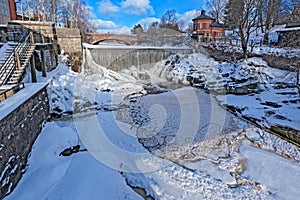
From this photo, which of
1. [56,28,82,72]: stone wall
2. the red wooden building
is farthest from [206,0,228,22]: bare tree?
[56,28,82,72]: stone wall

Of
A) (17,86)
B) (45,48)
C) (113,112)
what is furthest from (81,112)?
(45,48)

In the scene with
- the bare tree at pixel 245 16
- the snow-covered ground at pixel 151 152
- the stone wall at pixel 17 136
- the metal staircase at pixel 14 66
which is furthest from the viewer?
the bare tree at pixel 245 16

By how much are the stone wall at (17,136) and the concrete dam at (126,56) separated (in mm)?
10209

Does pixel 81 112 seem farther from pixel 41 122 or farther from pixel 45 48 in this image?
pixel 45 48

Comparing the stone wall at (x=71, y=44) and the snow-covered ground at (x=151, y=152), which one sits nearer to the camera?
the snow-covered ground at (x=151, y=152)

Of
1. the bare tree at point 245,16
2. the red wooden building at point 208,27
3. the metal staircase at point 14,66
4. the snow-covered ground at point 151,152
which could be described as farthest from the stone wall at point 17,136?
the red wooden building at point 208,27

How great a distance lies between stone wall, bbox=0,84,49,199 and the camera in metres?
3.74

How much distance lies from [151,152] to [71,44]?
10.1m

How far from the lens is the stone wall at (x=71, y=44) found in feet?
42.5

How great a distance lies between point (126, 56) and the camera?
1680 cm

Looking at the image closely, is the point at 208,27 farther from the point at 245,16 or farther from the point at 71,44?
→ the point at 71,44

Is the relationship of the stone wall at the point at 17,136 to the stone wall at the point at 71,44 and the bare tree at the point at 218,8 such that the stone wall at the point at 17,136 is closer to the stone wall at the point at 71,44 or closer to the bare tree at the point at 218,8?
the stone wall at the point at 71,44

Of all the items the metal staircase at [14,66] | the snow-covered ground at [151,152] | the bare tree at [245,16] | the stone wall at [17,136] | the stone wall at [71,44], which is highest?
the bare tree at [245,16]

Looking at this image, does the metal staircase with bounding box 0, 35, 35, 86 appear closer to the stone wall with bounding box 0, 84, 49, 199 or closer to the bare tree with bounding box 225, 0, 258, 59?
the stone wall with bounding box 0, 84, 49, 199
